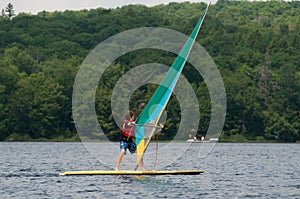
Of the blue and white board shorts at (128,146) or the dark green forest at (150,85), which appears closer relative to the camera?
the blue and white board shorts at (128,146)

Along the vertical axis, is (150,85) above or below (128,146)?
above

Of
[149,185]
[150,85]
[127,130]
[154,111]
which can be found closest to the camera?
[149,185]

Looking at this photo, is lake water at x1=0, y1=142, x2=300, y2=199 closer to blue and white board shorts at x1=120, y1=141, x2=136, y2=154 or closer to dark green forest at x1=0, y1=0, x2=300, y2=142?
blue and white board shorts at x1=120, y1=141, x2=136, y2=154

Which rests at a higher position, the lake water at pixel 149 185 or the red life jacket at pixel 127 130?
the red life jacket at pixel 127 130

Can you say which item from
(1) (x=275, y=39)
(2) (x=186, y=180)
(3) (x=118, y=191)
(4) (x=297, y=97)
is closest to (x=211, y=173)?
(2) (x=186, y=180)

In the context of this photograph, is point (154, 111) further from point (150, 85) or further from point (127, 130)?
point (150, 85)

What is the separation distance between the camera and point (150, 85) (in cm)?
11450

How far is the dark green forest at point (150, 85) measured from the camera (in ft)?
375

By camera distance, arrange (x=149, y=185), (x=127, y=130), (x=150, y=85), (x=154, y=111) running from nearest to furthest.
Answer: (x=149, y=185) → (x=127, y=130) → (x=154, y=111) → (x=150, y=85)

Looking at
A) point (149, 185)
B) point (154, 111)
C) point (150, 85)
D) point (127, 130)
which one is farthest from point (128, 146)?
point (150, 85)

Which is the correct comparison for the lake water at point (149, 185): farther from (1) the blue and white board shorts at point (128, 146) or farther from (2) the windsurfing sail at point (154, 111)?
(2) the windsurfing sail at point (154, 111)

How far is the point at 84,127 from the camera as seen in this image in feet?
353

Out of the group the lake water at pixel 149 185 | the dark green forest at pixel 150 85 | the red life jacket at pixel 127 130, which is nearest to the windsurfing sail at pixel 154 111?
the red life jacket at pixel 127 130

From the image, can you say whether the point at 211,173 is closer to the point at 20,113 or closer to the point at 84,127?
the point at 84,127
